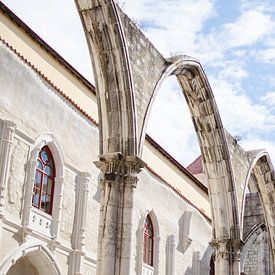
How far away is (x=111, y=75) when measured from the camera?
395 inches

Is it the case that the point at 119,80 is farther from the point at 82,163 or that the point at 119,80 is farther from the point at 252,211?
the point at 252,211

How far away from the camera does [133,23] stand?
1055 centimetres

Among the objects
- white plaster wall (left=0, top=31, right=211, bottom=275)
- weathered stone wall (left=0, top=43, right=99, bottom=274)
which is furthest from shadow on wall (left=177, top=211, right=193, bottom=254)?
weathered stone wall (left=0, top=43, right=99, bottom=274)

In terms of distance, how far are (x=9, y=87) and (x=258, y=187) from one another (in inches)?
282

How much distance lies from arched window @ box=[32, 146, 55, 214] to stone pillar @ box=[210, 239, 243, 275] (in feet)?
13.0

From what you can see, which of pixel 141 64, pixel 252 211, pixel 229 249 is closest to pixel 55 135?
pixel 229 249

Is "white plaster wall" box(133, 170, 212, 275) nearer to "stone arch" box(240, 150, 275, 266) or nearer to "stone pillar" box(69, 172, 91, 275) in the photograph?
"stone pillar" box(69, 172, 91, 275)

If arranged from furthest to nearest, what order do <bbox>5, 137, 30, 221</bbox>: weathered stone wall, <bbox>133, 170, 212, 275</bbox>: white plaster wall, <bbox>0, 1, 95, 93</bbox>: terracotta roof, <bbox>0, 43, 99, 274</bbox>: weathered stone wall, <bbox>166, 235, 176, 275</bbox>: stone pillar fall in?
<bbox>166, 235, 176, 275</bbox>: stone pillar, <bbox>133, 170, 212, 275</bbox>: white plaster wall, <bbox>0, 1, 95, 93</bbox>: terracotta roof, <bbox>0, 43, 99, 274</bbox>: weathered stone wall, <bbox>5, 137, 30, 221</bbox>: weathered stone wall

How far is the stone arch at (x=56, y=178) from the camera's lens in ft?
45.4

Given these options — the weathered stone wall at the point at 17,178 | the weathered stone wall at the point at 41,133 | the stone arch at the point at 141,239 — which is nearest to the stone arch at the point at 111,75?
the weathered stone wall at the point at 41,133

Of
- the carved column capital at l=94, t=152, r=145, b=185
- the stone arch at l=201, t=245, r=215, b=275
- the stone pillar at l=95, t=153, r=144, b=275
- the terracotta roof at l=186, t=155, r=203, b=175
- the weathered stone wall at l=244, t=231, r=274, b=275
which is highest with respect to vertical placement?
the terracotta roof at l=186, t=155, r=203, b=175

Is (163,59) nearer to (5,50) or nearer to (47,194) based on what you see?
(5,50)

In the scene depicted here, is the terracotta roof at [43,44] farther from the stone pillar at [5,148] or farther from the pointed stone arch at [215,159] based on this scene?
the pointed stone arch at [215,159]

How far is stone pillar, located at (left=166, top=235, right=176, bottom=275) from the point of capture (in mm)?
19822
